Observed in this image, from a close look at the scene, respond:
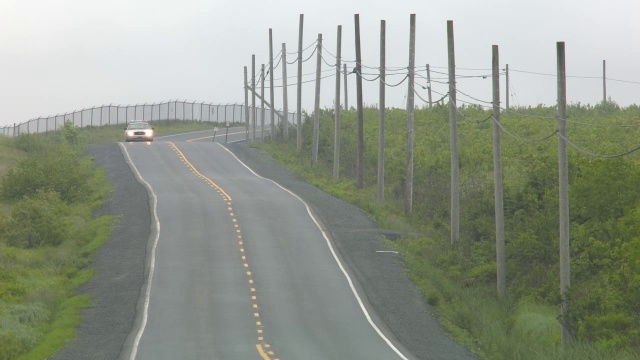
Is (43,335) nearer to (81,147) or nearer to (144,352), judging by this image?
(144,352)

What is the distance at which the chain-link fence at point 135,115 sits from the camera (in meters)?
111

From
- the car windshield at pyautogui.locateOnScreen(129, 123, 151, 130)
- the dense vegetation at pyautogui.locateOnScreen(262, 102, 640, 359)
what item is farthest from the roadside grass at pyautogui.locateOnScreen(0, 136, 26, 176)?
the dense vegetation at pyautogui.locateOnScreen(262, 102, 640, 359)

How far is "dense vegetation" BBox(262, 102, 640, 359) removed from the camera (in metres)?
30.5

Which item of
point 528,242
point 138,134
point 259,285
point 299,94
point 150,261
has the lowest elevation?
point 259,285

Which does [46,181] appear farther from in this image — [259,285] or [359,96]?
[259,285]

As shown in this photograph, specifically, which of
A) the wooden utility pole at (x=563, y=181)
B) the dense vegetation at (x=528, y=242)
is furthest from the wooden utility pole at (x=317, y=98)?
the wooden utility pole at (x=563, y=181)

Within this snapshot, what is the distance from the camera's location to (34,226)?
49.1 metres

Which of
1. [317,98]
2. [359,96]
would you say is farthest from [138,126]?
[359,96]

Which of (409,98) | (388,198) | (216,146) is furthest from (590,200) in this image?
(216,146)

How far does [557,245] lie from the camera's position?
39656mm

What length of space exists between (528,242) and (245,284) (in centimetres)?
1074

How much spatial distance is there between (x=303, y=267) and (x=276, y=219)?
373 inches

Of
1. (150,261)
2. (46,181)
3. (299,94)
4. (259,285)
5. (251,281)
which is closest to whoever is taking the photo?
(259,285)

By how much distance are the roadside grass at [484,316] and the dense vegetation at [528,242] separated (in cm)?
5
